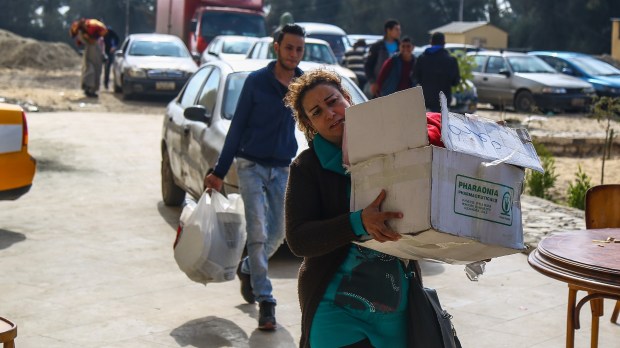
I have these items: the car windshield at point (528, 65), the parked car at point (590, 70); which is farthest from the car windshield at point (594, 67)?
the car windshield at point (528, 65)

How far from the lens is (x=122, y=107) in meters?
22.4

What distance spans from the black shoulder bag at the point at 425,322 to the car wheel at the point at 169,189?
720cm

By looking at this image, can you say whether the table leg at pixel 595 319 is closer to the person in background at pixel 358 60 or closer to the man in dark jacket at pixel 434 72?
the man in dark jacket at pixel 434 72

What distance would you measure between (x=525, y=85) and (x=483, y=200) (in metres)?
22.5

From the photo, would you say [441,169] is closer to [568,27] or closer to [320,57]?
[320,57]

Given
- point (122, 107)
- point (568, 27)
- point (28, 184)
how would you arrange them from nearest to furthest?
point (28, 184), point (122, 107), point (568, 27)

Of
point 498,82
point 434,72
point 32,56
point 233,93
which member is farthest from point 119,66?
point 32,56

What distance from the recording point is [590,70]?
27.0m

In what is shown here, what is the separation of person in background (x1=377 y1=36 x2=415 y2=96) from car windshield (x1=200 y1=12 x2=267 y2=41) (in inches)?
662

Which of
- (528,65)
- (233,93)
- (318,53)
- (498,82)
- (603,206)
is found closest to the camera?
(603,206)

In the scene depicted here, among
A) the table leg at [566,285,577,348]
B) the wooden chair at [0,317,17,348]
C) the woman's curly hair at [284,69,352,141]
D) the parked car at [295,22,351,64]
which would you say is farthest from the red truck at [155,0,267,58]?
the woman's curly hair at [284,69,352,141]

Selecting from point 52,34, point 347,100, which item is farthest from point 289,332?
point 52,34

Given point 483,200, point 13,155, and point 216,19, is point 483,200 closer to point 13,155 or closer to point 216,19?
point 13,155

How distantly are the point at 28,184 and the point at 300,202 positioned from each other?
625 cm
